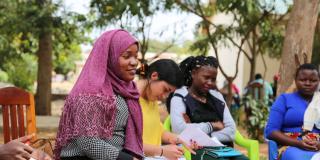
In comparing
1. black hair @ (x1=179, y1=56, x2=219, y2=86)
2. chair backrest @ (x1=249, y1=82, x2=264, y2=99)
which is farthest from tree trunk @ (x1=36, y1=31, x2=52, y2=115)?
black hair @ (x1=179, y1=56, x2=219, y2=86)

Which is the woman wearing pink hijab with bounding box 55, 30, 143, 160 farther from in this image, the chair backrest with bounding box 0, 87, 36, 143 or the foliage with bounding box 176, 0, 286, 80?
the foliage with bounding box 176, 0, 286, 80

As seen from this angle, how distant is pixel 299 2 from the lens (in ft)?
19.8

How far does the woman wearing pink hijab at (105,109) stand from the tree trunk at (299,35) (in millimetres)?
3656

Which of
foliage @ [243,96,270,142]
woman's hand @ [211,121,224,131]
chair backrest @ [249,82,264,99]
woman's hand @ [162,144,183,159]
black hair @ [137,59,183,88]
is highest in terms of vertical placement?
black hair @ [137,59,183,88]

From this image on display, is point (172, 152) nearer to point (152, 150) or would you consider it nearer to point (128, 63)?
point (152, 150)

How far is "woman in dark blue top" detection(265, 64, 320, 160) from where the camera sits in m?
4.05

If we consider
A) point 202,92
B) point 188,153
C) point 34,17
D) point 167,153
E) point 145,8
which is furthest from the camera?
point 34,17

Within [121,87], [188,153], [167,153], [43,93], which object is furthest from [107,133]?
[43,93]

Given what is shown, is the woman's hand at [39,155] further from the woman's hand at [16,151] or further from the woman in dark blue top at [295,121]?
the woman in dark blue top at [295,121]

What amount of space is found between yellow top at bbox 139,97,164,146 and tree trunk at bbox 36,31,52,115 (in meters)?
9.31

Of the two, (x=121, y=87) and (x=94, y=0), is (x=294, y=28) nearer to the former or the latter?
(x=121, y=87)

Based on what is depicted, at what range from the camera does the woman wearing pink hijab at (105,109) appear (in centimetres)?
256

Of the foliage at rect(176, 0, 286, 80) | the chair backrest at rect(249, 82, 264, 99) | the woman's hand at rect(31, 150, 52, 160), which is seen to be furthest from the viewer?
the chair backrest at rect(249, 82, 264, 99)

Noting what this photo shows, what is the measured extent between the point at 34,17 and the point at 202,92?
795 cm
